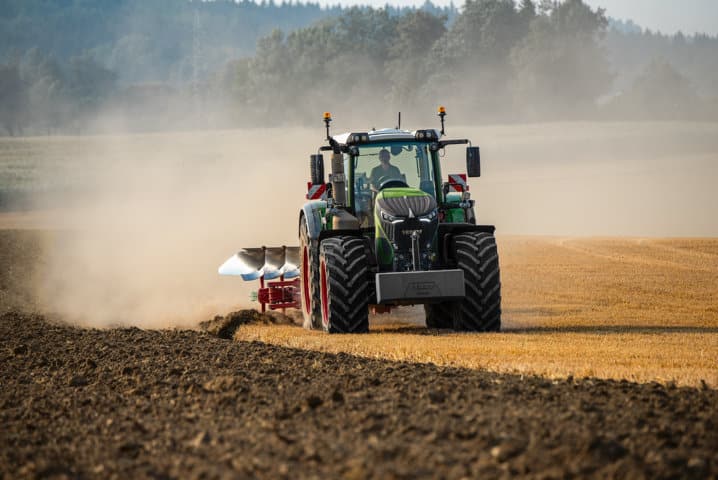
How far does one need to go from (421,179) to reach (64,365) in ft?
16.4

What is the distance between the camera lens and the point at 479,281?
1301cm

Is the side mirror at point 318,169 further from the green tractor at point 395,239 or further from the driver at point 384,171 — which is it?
the driver at point 384,171

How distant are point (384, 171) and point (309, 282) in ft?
5.97

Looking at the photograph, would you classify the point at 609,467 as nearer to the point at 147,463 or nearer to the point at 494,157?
the point at 147,463

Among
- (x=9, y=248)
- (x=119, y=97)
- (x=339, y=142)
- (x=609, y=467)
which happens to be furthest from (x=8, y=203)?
(x=119, y=97)

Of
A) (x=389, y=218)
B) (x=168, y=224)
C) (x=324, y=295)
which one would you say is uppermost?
(x=168, y=224)

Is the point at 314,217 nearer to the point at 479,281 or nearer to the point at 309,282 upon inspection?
the point at 309,282

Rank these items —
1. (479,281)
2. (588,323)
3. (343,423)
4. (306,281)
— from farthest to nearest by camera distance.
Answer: (306,281), (588,323), (479,281), (343,423)

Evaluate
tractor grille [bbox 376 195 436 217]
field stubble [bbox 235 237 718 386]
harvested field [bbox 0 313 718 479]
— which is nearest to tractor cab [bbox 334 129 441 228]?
tractor grille [bbox 376 195 436 217]

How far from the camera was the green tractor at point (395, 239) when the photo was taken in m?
13.0

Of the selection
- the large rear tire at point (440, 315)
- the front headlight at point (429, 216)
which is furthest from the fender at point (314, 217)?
the large rear tire at point (440, 315)

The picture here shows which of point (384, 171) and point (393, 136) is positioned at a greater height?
point (393, 136)

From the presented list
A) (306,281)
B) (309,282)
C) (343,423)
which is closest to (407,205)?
(309,282)

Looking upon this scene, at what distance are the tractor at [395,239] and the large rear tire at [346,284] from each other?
0.4 inches
